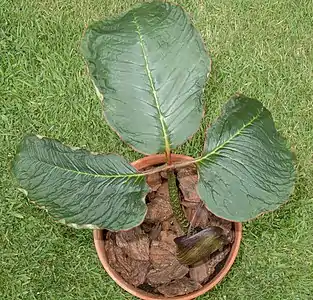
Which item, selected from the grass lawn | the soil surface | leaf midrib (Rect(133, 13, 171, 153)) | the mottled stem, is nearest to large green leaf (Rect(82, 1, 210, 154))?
leaf midrib (Rect(133, 13, 171, 153))

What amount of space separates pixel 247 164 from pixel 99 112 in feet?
2.37

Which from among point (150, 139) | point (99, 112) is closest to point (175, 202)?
point (150, 139)

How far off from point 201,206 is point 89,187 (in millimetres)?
408

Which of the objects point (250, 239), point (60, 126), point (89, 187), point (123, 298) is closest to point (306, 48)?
point (250, 239)

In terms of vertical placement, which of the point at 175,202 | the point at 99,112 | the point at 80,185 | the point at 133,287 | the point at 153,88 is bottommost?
the point at 133,287

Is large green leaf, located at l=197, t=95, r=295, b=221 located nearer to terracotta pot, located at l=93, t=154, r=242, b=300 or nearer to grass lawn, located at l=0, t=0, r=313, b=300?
terracotta pot, located at l=93, t=154, r=242, b=300

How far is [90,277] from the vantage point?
1.62m

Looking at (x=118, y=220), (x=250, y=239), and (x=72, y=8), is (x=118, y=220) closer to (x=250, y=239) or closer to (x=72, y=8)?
(x=250, y=239)

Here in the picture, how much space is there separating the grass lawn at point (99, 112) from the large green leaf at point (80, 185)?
1.86 ft

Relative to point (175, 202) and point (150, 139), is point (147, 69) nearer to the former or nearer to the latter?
point (150, 139)

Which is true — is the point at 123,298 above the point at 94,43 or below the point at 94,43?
below

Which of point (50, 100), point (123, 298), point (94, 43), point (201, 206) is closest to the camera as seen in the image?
point (94, 43)

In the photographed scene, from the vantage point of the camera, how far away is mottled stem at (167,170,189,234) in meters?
1.19

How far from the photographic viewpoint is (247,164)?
1.08 meters
